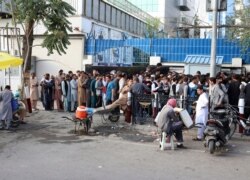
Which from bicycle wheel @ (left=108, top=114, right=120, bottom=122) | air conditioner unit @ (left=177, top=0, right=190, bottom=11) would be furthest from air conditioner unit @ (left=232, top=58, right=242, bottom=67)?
air conditioner unit @ (left=177, top=0, right=190, bottom=11)

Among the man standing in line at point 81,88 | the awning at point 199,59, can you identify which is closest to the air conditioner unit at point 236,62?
the awning at point 199,59

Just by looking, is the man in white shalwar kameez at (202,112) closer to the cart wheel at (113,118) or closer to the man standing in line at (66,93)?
the cart wheel at (113,118)

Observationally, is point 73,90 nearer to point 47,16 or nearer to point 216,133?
Answer: point 47,16

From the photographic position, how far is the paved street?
25.1ft

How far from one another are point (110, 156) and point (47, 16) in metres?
7.99

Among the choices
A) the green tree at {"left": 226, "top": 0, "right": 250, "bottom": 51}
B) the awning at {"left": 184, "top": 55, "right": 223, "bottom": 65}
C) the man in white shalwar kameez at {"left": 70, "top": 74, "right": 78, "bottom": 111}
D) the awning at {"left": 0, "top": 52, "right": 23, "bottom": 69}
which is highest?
the green tree at {"left": 226, "top": 0, "right": 250, "bottom": 51}

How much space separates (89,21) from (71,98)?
7441 mm

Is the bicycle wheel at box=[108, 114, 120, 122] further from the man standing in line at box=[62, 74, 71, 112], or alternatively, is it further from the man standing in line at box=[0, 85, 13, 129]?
the man standing in line at box=[0, 85, 13, 129]

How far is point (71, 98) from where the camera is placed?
16625 millimetres

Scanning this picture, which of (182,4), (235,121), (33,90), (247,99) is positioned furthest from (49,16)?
(182,4)

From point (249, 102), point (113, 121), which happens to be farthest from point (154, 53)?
point (249, 102)

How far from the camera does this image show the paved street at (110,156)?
25.1ft

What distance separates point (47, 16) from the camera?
50.0 ft

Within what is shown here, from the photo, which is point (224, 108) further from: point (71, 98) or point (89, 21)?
point (89, 21)
